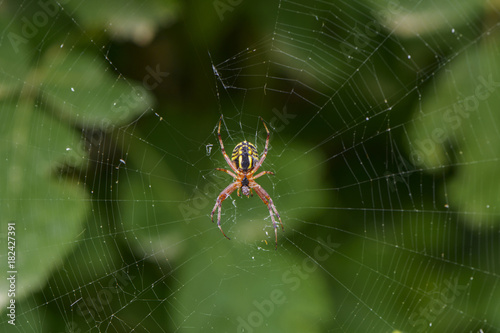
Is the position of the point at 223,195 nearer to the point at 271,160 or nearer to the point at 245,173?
the point at 245,173

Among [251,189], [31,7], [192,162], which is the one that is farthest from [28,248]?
[251,189]

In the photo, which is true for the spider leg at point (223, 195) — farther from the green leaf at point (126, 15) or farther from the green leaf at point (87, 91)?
the green leaf at point (126, 15)

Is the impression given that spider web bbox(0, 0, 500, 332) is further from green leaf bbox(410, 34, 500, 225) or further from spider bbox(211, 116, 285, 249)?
spider bbox(211, 116, 285, 249)

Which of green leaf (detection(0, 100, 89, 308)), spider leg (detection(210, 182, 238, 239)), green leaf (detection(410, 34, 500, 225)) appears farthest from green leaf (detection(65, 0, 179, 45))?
green leaf (detection(410, 34, 500, 225))

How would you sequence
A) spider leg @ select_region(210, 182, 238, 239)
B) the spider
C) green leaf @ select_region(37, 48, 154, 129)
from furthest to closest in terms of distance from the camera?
Answer: the spider
spider leg @ select_region(210, 182, 238, 239)
green leaf @ select_region(37, 48, 154, 129)

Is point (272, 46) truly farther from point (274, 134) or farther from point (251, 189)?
point (251, 189)

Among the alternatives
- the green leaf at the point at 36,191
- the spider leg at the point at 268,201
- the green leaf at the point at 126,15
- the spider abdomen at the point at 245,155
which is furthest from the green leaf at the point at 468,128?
the green leaf at the point at 36,191
